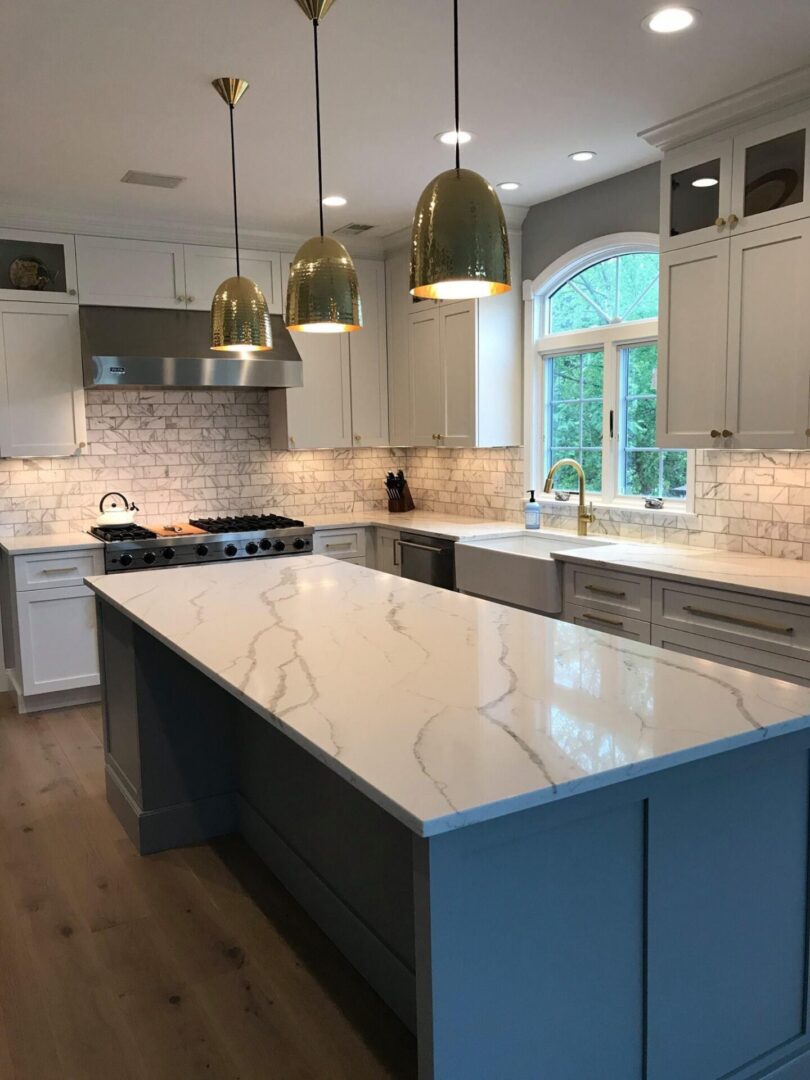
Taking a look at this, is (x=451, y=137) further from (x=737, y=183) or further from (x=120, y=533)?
(x=120, y=533)

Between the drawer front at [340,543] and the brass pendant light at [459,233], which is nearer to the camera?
the brass pendant light at [459,233]

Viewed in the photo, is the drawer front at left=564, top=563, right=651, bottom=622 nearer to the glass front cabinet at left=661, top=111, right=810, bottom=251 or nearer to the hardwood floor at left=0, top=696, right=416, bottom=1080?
the glass front cabinet at left=661, top=111, right=810, bottom=251

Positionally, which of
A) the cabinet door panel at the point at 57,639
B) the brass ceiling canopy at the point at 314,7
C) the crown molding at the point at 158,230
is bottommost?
the cabinet door panel at the point at 57,639

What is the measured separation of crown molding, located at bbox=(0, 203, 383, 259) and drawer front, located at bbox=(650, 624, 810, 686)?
131 inches

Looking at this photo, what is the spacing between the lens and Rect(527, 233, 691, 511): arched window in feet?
14.0

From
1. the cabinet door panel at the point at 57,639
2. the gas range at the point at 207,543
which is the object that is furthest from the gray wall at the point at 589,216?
the cabinet door panel at the point at 57,639

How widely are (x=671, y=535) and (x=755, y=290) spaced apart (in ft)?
4.12

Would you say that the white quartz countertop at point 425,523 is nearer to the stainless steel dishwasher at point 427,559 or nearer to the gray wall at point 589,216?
the stainless steel dishwasher at point 427,559

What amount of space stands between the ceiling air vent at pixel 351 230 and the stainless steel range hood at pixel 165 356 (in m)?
0.72

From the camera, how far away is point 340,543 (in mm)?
5496

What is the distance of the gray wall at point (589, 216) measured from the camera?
13.6ft

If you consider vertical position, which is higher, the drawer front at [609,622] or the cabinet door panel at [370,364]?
the cabinet door panel at [370,364]

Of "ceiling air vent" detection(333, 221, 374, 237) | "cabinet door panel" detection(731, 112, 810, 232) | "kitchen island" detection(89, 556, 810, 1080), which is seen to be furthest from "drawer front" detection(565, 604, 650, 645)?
"ceiling air vent" detection(333, 221, 374, 237)

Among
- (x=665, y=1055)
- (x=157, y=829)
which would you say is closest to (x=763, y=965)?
(x=665, y=1055)
